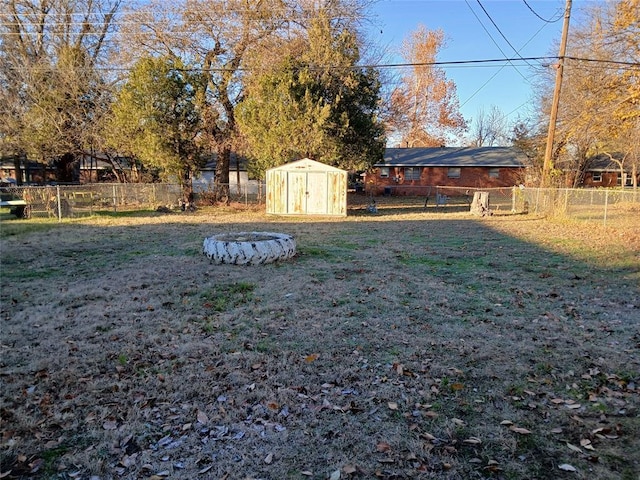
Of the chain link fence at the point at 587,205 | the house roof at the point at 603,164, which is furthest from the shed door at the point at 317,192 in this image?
the house roof at the point at 603,164

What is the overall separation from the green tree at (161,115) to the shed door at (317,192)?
24.3 feet

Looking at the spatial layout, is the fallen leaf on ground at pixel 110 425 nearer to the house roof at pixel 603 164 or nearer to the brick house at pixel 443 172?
the brick house at pixel 443 172

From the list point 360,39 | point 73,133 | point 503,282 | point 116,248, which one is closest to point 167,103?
point 73,133

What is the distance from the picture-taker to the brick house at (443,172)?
Result: 107 feet

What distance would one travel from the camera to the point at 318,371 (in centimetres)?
374

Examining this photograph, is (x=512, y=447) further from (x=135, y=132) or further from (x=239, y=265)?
(x=135, y=132)

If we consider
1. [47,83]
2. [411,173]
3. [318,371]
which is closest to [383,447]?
[318,371]

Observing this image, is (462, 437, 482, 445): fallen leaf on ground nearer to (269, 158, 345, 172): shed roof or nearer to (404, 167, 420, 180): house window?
(269, 158, 345, 172): shed roof

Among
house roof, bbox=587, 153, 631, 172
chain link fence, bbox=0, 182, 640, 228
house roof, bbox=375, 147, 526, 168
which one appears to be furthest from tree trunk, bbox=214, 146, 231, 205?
house roof, bbox=587, 153, 631, 172

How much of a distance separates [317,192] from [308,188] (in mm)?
429

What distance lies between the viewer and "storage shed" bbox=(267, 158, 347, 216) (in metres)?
17.7

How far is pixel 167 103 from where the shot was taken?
20.3m

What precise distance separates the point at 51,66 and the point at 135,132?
717 centimetres

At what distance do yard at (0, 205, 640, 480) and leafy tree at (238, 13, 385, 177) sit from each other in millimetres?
11848
